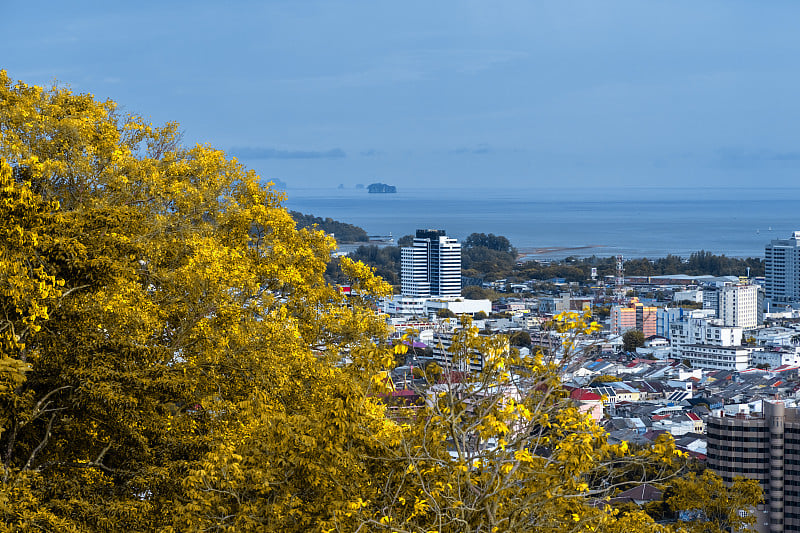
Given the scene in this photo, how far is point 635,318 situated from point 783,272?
17008 millimetres

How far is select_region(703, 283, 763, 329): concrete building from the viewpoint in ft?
164

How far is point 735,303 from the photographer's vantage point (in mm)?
50438

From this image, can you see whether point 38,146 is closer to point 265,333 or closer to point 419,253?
point 265,333

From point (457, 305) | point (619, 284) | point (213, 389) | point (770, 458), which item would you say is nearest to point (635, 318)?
point (457, 305)

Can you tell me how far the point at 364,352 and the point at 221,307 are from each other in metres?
1.60

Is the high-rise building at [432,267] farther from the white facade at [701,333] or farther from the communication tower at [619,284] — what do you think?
the white facade at [701,333]

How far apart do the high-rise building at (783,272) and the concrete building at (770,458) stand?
4698 centimetres

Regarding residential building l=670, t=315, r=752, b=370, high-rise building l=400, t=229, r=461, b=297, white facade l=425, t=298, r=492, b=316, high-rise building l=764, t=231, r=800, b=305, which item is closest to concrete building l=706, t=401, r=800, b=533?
residential building l=670, t=315, r=752, b=370

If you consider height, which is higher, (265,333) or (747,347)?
(265,333)

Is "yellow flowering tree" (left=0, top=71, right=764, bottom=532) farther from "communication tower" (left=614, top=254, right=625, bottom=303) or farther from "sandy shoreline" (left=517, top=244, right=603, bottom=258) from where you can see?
"sandy shoreline" (left=517, top=244, right=603, bottom=258)

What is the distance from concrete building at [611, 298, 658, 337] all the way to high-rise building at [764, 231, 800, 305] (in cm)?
1534

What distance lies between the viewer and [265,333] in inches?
230

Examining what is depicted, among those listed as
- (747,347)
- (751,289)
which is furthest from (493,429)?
(751,289)

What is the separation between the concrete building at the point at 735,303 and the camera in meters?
49.9
